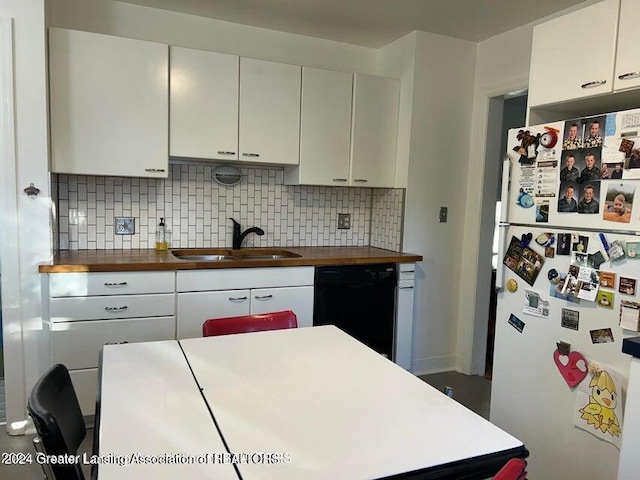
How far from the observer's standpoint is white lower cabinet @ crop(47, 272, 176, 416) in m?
2.40

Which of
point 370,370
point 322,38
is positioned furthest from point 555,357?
point 322,38

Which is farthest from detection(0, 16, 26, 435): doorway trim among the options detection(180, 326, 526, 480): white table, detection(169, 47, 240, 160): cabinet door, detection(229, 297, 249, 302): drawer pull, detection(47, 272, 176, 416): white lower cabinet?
detection(180, 326, 526, 480): white table

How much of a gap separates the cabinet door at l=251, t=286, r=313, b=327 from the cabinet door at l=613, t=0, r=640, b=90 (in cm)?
194

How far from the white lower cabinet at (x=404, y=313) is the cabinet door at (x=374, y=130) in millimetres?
683

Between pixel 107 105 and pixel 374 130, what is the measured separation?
5.80 ft

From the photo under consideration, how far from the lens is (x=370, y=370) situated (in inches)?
55.3

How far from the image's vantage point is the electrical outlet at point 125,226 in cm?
299

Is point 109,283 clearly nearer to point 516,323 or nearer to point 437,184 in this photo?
point 516,323

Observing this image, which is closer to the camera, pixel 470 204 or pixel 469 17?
pixel 469 17

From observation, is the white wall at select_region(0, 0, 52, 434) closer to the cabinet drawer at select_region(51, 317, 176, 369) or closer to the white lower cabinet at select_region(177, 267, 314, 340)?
the cabinet drawer at select_region(51, 317, 176, 369)

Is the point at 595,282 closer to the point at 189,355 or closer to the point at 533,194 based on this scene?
the point at 533,194

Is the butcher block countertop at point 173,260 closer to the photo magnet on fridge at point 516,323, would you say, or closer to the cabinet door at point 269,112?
the cabinet door at point 269,112

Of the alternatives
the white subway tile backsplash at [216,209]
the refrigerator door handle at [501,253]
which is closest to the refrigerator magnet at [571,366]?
the refrigerator door handle at [501,253]

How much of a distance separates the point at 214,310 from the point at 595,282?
195 centimetres
